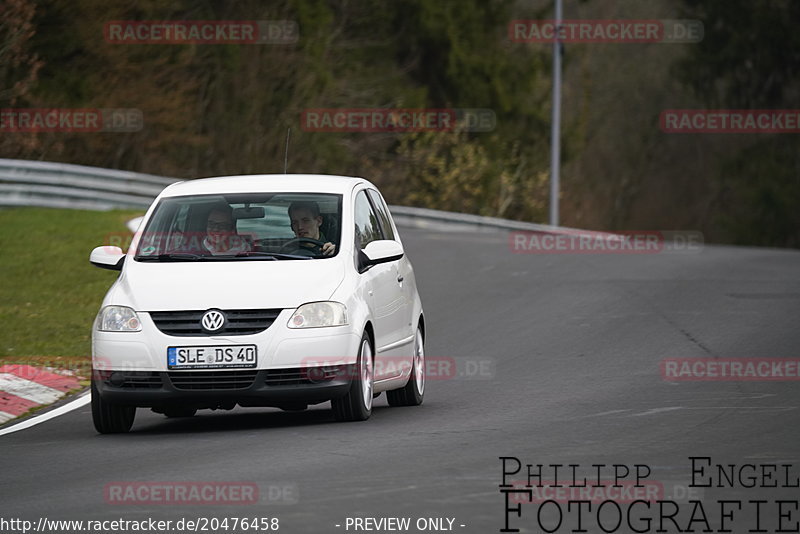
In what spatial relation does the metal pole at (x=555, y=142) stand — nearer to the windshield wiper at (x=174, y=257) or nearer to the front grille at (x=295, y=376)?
the windshield wiper at (x=174, y=257)

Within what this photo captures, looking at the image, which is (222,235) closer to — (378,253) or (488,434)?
(378,253)

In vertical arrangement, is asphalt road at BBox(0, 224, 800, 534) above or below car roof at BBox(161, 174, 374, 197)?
below

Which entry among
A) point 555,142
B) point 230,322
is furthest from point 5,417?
point 555,142

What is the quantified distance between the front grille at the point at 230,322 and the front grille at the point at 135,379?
31cm

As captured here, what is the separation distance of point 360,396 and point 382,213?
2.43 metres

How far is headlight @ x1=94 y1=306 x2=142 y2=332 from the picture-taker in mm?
11227

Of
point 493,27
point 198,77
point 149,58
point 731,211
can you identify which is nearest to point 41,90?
point 149,58

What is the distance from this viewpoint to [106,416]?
1159 centimetres

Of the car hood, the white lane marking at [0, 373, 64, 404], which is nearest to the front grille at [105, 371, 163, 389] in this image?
the car hood

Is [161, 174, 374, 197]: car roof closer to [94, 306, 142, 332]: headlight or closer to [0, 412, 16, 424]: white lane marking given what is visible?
[94, 306, 142, 332]: headlight

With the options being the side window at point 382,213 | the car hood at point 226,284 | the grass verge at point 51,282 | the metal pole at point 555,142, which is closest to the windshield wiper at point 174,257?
the car hood at point 226,284

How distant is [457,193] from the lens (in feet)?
152

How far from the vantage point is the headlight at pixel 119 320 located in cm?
1123

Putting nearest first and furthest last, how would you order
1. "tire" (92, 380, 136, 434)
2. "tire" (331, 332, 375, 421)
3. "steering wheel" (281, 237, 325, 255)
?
"tire" (331, 332, 375, 421)
"tire" (92, 380, 136, 434)
"steering wheel" (281, 237, 325, 255)
